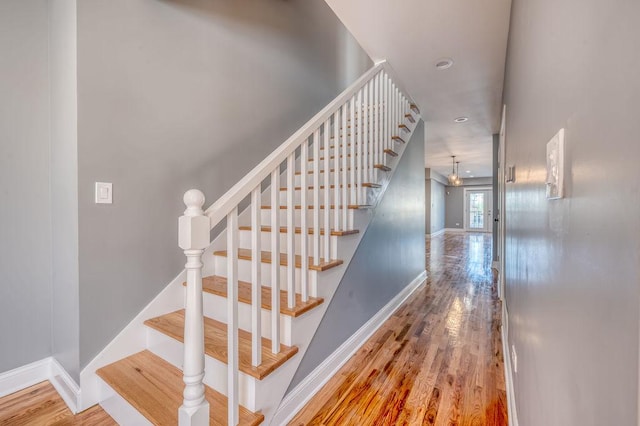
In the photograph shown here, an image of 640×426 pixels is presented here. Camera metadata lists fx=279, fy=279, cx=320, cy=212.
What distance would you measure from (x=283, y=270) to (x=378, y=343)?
1156 millimetres

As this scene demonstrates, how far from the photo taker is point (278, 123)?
2678mm

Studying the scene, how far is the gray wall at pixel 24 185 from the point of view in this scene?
62.8 inches

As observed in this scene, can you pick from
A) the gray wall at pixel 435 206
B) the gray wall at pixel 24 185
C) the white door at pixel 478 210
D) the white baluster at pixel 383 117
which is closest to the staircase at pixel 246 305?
the white baluster at pixel 383 117

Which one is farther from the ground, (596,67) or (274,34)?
(274,34)

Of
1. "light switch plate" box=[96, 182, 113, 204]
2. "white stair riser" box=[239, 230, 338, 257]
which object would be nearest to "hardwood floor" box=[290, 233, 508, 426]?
"white stair riser" box=[239, 230, 338, 257]

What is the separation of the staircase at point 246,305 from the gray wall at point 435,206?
9.16 metres

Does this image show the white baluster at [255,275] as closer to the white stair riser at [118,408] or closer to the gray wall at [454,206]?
the white stair riser at [118,408]

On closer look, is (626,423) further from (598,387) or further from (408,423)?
(408,423)

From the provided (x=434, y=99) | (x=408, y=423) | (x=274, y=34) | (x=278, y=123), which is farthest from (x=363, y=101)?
(x=408, y=423)

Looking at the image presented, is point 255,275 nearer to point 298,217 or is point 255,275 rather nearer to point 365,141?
point 298,217

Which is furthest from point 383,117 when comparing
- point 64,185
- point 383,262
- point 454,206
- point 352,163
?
point 454,206

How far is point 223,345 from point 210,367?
0.11 meters

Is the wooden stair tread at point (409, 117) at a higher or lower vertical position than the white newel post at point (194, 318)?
higher

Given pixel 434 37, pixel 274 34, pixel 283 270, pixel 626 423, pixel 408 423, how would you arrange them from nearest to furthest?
pixel 626 423
pixel 408 423
pixel 283 270
pixel 434 37
pixel 274 34
